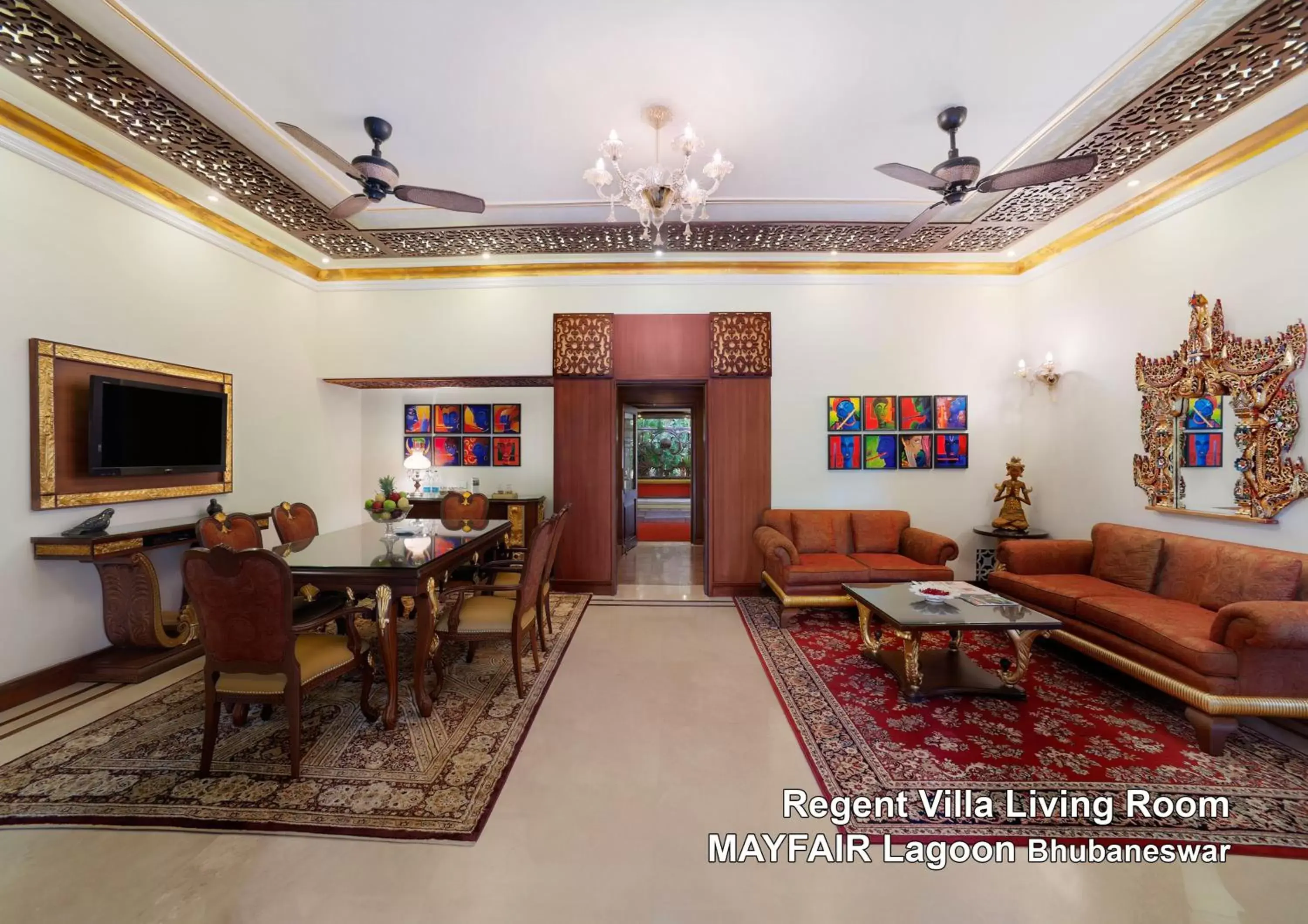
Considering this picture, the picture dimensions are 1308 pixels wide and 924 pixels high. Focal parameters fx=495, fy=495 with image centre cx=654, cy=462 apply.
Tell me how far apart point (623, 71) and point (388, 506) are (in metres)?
4.19

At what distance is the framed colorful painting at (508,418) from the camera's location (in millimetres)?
6375

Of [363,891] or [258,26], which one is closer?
[363,891]

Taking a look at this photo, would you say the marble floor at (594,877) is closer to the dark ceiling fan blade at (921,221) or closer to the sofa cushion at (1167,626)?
the sofa cushion at (1167,626)

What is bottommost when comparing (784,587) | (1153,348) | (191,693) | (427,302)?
(191,693)

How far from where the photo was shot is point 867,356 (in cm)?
545

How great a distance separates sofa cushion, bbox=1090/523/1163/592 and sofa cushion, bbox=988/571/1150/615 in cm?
6

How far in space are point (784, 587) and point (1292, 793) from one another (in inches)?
110

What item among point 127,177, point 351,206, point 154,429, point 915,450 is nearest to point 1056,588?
point 915,450

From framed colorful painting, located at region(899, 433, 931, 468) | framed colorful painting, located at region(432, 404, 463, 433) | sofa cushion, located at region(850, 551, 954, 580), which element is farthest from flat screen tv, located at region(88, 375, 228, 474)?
framed colorful painting, located at region(899, 433, 931, 468)

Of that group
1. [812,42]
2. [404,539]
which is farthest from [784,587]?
[812,42]

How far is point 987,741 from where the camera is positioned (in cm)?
258

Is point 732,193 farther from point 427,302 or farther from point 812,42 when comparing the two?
point 427,302

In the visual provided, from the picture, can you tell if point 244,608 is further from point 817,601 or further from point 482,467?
point 482,467

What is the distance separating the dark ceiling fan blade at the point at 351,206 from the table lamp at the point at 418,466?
3060 millimetres
